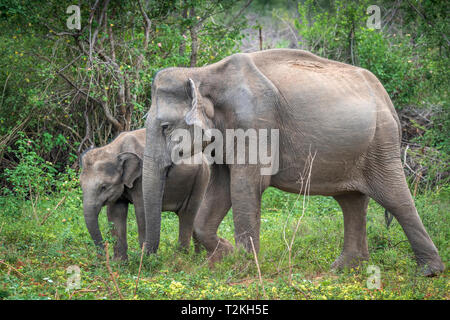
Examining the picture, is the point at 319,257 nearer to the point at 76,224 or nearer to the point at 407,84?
the point at 76,224

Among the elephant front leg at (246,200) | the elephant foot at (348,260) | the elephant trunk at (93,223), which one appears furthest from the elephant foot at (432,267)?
the elephant trunk at (93,223)

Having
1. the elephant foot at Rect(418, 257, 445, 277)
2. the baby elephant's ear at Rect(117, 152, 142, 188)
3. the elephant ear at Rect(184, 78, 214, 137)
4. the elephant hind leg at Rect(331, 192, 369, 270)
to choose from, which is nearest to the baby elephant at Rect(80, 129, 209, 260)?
the baby elephant's ear at Rect(117, 152, 142, 188)

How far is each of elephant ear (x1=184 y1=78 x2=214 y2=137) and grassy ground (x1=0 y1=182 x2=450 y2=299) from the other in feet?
3.95

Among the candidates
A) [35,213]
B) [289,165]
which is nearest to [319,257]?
[289,165]

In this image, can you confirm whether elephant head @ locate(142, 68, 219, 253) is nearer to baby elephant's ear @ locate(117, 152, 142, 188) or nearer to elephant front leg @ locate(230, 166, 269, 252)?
elephant front leg @ locate(230, 166, 269, 252)

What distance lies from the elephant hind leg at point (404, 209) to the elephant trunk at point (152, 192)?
6.53 feet

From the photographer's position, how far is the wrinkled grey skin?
226 inches

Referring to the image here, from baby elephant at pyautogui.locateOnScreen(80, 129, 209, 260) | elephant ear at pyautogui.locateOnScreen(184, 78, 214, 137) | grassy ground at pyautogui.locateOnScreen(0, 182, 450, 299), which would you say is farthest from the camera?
baby elephant at pyautogui.locateOnScreen(80, 129, 209, 260)

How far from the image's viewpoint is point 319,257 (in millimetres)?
6691

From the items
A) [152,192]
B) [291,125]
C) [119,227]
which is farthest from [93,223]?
[291,125]

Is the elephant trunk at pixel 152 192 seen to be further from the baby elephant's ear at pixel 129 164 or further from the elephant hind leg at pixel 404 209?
the elephant hind leg at pixel 404 209

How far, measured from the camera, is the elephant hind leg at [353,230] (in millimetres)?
6465

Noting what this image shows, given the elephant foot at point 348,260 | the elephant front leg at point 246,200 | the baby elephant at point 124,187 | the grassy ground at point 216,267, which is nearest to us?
the grassy ground at point 216,267

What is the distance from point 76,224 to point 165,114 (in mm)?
2813
